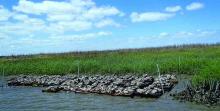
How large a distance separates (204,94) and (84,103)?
6.33 metres

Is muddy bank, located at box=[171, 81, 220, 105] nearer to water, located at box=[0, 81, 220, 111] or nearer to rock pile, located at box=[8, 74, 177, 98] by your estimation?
water, located at box=[0, 81, 220, 111]

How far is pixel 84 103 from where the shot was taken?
71.8ft

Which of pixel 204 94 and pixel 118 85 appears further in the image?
pixel 118 85

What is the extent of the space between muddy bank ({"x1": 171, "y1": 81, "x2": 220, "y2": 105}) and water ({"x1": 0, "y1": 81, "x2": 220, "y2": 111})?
400mm

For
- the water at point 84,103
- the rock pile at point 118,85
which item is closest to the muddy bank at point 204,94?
the water at point 84,103

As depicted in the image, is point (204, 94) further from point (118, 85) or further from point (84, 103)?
point (118, 85)

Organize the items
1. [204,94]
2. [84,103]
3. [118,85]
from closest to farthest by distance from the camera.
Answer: [204,94] → [84,103] → [118,85]

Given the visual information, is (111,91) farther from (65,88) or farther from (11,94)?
(11,94)

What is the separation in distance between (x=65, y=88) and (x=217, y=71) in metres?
11.0

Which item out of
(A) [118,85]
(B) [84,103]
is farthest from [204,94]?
(A) [118,85]

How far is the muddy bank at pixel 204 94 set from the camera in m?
18.7

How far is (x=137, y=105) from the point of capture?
20.3 metres

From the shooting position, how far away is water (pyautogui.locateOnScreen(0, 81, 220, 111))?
19336mm

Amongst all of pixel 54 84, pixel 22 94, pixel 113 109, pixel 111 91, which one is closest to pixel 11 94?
pixel 22 94
